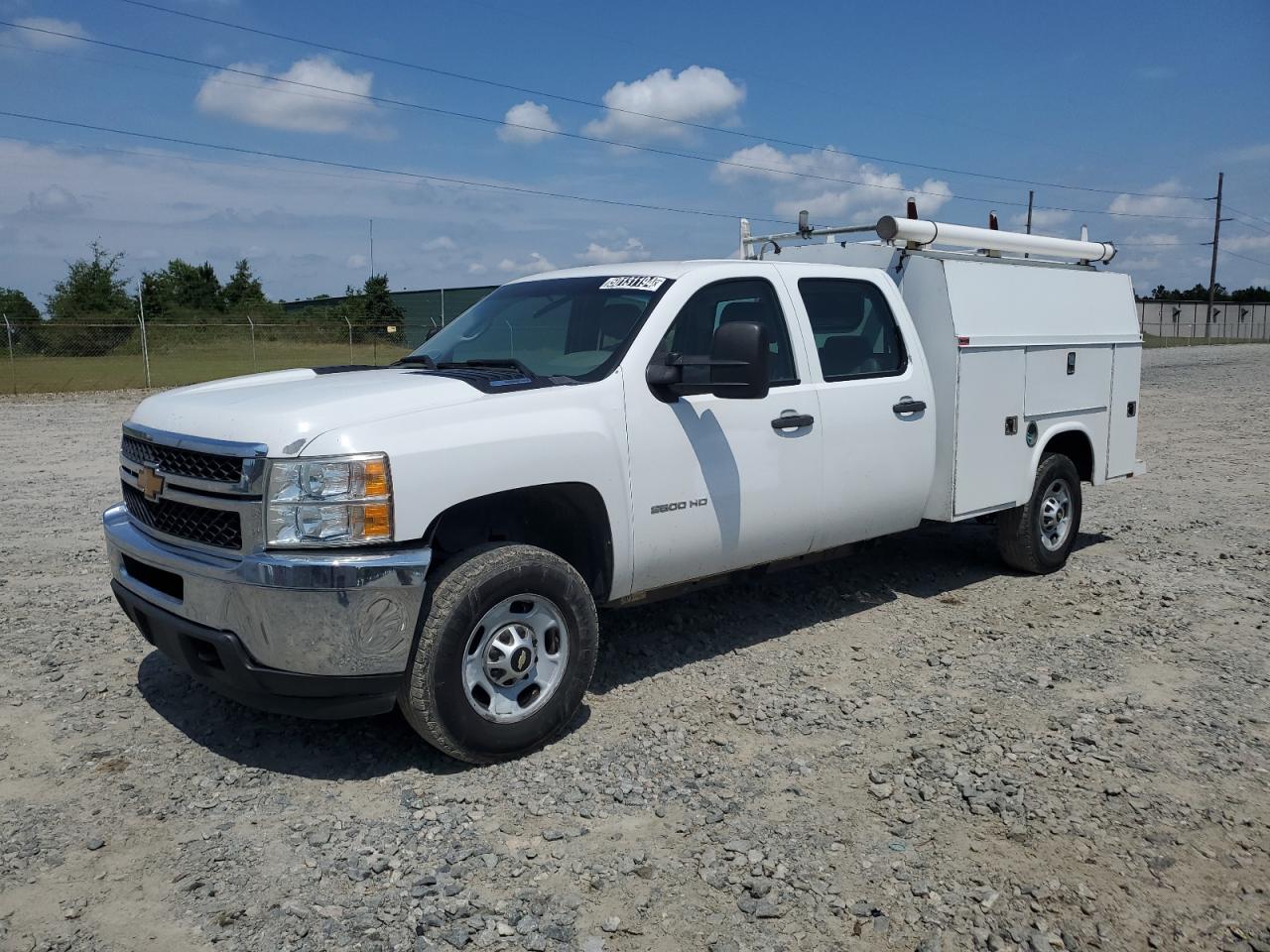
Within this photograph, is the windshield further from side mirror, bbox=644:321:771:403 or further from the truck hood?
the truck hood

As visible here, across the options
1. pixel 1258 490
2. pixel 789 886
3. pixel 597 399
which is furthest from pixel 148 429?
pixel 1258 490

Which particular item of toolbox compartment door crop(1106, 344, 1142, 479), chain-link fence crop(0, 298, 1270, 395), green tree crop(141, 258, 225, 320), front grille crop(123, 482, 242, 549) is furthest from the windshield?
green tree crop(141, 258, 225, 320)

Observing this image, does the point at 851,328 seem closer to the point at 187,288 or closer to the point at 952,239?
the point at 952,239

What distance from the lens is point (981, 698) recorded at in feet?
16.3

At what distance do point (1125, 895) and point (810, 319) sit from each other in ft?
10.4

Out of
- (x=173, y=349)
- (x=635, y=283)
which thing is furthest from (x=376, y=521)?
(x=173, y=349)

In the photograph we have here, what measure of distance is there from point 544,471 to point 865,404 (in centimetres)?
219

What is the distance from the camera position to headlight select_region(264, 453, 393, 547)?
3666 millimetres

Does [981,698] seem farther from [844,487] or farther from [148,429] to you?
[148,429]

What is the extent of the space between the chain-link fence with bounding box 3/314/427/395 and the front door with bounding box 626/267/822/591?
73.1 ft

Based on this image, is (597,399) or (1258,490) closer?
(597,399)

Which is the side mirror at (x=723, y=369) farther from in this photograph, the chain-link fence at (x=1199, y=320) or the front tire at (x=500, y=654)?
the chain-link fence at (x=1199, y=320)

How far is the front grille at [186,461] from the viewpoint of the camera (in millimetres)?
3816

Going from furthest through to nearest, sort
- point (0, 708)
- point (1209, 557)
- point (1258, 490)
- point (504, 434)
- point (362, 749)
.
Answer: point (1258, 490) → point (1209, 557) → point (0, 708) → point (362, 749) → point (504, 434)
